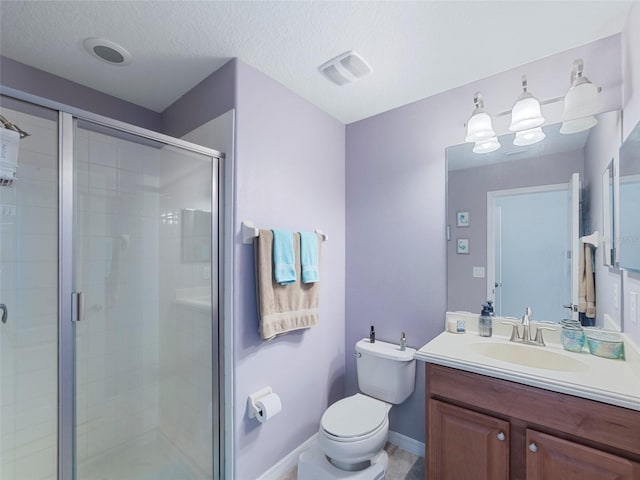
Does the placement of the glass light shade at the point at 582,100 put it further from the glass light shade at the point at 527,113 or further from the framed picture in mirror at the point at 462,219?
the framed picture in mirror at the point at 462,219

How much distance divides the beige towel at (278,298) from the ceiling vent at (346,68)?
94 centimetres

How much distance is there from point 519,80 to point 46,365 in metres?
2.96

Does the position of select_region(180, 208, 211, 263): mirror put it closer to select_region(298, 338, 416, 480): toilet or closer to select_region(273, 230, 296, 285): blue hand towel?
select_region(273, 230, 296, 285): blue hand towel

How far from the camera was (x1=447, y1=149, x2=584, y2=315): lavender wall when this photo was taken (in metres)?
1.63

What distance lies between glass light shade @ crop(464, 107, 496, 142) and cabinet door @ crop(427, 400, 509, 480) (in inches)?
55.3

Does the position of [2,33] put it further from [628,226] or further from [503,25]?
[628,226]

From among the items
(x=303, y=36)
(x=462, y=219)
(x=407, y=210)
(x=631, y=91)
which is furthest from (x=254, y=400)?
(x=631, y=91)

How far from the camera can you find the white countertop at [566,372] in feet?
3.23

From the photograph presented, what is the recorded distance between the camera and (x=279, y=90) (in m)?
1.76

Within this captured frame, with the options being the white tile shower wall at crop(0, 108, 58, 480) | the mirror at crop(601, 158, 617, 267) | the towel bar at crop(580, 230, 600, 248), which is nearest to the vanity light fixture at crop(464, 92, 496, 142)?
the mirror at crop(601, 158, 617, 267)

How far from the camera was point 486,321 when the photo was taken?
5.31 feet

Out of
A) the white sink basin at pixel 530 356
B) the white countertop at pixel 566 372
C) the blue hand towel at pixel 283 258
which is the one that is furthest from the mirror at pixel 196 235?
the white sink basin at pixel 530 356

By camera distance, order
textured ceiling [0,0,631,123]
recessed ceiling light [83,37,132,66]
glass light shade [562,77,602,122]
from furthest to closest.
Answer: recessed ceiling light [83,37,132,66]
glass light shade [562,77,602,122]
textured ceiling [0,0,631,123]

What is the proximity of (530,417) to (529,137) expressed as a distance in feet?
4.42
